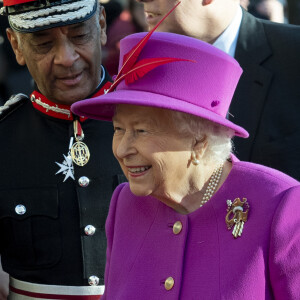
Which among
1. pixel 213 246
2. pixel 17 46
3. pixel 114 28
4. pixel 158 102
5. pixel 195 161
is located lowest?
pixel 114 28

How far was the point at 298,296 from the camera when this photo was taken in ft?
8.32

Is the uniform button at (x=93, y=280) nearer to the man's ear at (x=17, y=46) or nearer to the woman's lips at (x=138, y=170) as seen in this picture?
the woman's lips at (x=138, y=170)

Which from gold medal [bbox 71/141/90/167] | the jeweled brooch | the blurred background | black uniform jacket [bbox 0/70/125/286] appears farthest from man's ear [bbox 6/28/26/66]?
the blurred background

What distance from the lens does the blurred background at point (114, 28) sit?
23.0 feet

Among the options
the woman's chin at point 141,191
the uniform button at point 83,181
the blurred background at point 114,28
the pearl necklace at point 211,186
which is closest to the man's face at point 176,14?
A: the uniform button at point 83,181

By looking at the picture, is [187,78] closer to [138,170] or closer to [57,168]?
[138,170]

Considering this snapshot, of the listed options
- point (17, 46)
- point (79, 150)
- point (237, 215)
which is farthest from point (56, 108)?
point (237, 215)

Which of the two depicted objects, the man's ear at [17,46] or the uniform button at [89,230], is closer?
the uniform button at [89,230]

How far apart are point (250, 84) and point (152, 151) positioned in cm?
135

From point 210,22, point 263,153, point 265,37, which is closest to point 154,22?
point 210,22

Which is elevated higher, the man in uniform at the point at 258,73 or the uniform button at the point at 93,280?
the man in uniform at the point at 258,73

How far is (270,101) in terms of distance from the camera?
3883 millimetres

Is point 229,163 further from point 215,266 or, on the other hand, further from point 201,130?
point 215,266

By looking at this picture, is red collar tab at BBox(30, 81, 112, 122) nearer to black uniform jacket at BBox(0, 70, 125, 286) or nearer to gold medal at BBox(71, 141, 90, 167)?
black uniform jacket at BBox(0, 70, 125, 286)
